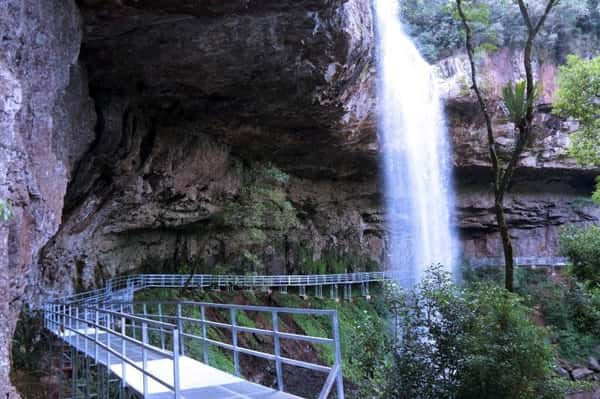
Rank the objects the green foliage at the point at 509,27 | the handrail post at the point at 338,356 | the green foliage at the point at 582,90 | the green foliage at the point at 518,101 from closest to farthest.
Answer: the handrail post at the point at 338,356, the green foliage at the point at 518,101, the green foliage at the point at 582,90, the green foliage at the point at 509,27

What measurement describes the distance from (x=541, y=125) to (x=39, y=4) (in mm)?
21727

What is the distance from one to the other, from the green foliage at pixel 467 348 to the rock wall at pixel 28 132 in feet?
16.8

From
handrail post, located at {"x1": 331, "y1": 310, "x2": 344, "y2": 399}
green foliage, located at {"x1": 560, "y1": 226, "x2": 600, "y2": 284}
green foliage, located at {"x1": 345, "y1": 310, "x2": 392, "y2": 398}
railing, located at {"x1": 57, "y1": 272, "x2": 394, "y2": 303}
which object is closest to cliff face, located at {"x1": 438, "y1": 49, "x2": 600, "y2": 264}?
railing, located at {"x1": 57, "y1": 272, "x2": 394, "y2": 303}

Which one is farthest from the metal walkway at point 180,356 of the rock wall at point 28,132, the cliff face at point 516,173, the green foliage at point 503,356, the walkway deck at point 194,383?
the cliff face at point 516,173

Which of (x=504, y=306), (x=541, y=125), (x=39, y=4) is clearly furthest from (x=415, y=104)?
(x=39, y=4)

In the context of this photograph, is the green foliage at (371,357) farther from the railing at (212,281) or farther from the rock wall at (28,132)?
the railing at (212,281)

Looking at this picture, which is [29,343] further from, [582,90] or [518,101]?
[582,90]

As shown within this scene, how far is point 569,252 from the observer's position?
11.8 metres

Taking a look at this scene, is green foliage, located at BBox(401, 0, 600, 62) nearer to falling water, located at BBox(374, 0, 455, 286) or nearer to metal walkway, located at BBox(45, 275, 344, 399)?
falling water, located at BBox(374, 0, 455, 286)

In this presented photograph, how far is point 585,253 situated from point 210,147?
1122 centimetres

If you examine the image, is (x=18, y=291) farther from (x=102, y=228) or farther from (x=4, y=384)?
(x=102, y=228)

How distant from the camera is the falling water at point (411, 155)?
66.6 feet

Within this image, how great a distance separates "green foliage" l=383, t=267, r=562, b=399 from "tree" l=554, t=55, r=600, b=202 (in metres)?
5.86

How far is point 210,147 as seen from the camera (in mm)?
16688
